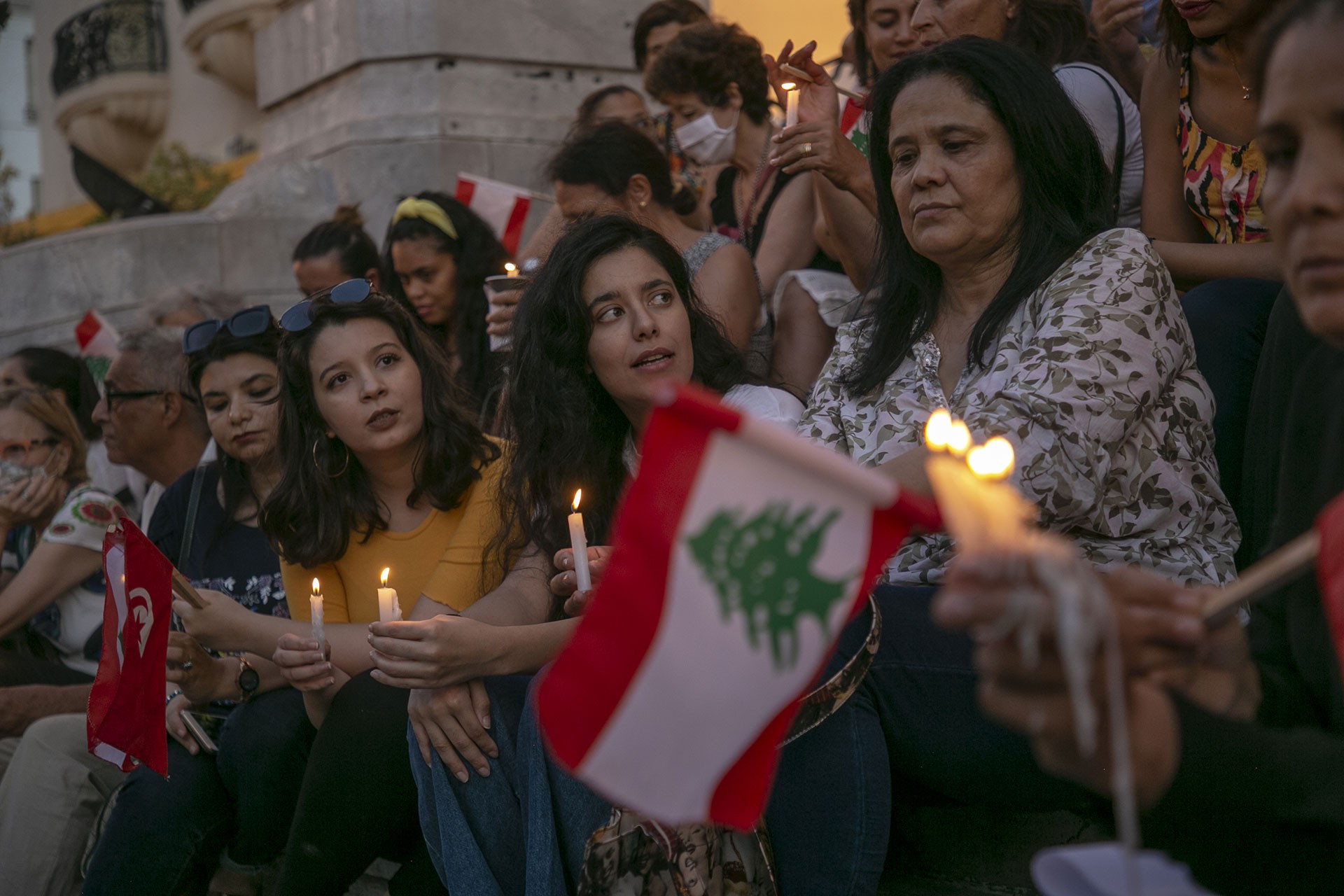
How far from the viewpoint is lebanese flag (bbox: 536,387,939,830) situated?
164 cm

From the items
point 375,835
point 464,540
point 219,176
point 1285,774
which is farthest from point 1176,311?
point 219,176

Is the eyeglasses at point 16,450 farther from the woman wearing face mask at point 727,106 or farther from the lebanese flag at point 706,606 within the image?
the lebanese flag at point 706,606

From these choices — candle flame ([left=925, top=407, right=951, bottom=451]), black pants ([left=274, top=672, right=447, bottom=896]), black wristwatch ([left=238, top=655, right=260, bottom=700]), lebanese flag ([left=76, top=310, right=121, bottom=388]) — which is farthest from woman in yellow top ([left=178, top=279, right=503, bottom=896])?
lebanese flag ([left=76, top=310, right=121, bottom=388])

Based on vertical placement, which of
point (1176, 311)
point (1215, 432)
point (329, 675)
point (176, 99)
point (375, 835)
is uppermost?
point (176, 99)

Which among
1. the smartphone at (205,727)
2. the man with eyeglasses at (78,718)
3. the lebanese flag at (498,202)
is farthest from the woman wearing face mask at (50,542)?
the lebanese flag at (498,202)

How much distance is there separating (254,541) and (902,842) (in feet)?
7.51

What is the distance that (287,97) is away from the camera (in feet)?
27.9

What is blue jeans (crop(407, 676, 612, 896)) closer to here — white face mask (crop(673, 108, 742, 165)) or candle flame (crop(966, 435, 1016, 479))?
candle flame (crop(966, 435, 1016, 479))

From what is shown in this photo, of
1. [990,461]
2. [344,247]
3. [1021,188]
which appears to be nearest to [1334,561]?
[990,461]

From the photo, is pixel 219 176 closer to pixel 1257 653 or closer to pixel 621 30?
pixel 621 30

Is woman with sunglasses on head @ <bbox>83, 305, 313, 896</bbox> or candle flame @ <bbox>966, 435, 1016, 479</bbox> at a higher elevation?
candle flame @ <bbox>966, 435, 1016, 479</bbox>

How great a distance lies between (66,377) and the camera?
19.9 ft

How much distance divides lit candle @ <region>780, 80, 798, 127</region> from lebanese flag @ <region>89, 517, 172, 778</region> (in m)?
1.96

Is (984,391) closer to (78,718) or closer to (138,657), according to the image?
(138,657)
